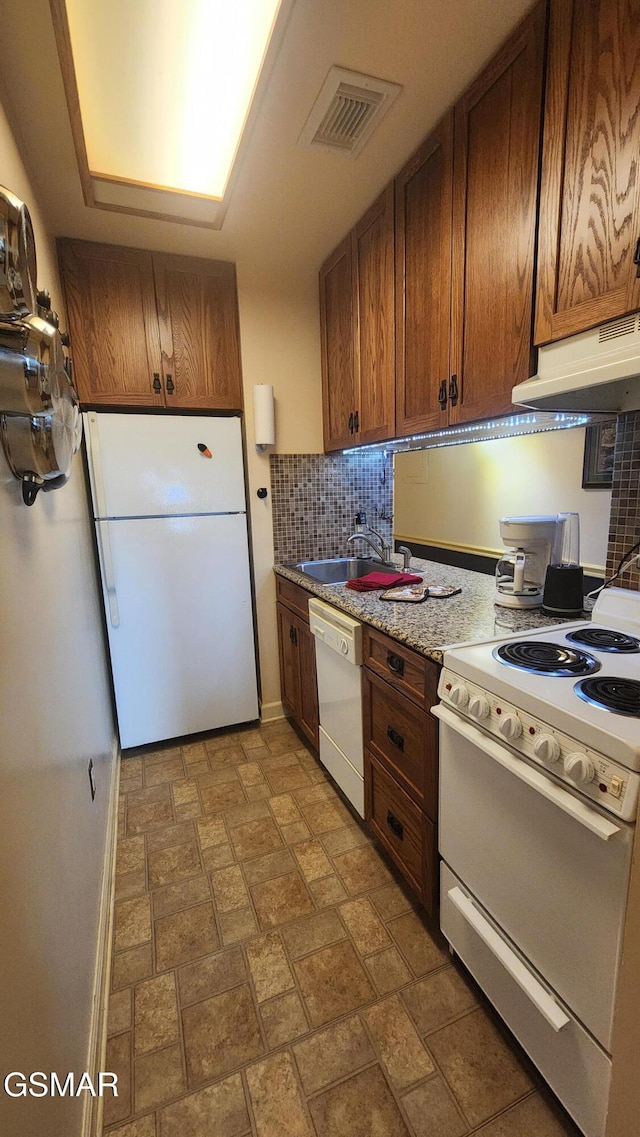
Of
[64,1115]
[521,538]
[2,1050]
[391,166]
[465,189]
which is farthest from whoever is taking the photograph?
[391,166]

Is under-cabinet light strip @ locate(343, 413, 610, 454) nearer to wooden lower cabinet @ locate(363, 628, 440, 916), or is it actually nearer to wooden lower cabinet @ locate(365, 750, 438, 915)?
wooden lower cabinet @ locate(363, 628, 440, 916)

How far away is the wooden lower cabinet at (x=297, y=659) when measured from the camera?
225 centimetres

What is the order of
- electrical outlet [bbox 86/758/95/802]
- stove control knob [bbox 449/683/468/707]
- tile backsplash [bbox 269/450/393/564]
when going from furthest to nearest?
tile backsplash [bbox 269/450/393/564], electrical outlet [bbox 86/758/95/802], stove control knob [bbox 449/683/468/707]

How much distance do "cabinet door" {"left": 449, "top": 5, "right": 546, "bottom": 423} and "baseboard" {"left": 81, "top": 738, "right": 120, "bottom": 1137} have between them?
6.68 feet

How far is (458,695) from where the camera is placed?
1.12 m

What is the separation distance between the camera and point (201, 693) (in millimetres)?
2562

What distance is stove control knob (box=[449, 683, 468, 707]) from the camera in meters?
1.11

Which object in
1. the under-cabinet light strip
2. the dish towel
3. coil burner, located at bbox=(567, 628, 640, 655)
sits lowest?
coil burner, located at bbox=(567, 628, 640, 655)

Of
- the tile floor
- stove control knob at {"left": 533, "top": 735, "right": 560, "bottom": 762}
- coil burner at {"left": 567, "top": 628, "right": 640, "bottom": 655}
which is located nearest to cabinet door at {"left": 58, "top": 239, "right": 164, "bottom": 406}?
the tile floor

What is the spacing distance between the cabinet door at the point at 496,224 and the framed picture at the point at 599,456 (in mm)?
468

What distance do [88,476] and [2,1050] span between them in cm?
212

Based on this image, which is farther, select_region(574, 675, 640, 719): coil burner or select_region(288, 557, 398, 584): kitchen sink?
select_region(288, 557, 398, 584): kitchen sink

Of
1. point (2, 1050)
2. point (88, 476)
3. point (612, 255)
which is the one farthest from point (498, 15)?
point (2, 1050)

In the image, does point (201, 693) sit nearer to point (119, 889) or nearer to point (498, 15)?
point (119, 889)
